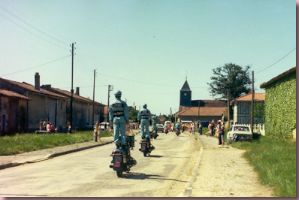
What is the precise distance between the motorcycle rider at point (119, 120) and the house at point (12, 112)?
34.8 m

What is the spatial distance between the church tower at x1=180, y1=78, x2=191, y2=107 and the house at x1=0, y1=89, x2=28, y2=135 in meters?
121

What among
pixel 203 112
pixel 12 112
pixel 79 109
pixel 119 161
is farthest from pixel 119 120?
pixel 203 112

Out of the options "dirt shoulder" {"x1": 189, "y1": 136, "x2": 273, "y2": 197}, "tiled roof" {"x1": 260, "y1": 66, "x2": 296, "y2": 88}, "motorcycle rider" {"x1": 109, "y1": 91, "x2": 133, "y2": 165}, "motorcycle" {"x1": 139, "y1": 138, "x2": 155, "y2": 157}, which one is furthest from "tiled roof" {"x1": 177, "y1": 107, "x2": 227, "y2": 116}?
"motorcycle rider" {"x1": 109, "y1": 91, "x2": 133, "y2": 165}

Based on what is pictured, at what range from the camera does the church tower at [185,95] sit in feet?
575

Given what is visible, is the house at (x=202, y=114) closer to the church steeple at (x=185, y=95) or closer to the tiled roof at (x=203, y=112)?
the tiled roof at (x=203, y=112)

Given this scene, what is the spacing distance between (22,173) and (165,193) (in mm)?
5518

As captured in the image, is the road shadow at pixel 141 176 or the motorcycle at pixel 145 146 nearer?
the road shadow at pixel 141 176

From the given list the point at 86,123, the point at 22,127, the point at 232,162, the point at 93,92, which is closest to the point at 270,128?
the point at 232,162

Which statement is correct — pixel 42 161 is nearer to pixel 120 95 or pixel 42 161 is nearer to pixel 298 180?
pixel 120 95

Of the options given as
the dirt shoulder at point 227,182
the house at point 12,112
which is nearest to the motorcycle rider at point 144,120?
the dirt shoulder at point 227,182

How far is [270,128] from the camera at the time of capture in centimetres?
4062

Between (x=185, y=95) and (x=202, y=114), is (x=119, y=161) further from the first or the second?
(x=185, y=95)

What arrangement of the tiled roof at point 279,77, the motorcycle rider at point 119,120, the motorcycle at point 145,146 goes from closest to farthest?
the motorcycle rider at point 119,120 → the motorcycle at point 145,146 → the tiled roof at point 279,77

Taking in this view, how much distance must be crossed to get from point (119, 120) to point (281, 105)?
24388mm
